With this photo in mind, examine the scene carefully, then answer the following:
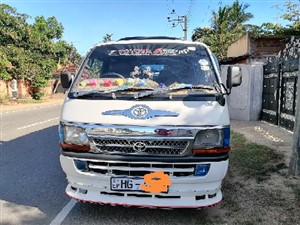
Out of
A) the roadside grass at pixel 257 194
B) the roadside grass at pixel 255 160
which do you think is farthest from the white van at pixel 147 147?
the roadside grass at pixel 255 160

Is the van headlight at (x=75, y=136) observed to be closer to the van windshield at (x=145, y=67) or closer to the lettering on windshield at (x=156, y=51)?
the van windshield at (x=145, y=67)

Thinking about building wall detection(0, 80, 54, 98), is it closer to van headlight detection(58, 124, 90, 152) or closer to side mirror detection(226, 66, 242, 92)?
van headlight detection(58, 124, 90, 152)

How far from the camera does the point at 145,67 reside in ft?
15.6

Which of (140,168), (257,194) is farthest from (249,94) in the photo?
(140,168)

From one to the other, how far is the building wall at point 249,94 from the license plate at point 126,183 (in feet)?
29.2

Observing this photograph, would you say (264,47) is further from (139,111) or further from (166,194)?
(166,194)

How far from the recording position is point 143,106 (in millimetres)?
3826

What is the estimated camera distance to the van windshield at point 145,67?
446 cm

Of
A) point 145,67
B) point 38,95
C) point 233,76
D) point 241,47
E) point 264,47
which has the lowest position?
point 38,95

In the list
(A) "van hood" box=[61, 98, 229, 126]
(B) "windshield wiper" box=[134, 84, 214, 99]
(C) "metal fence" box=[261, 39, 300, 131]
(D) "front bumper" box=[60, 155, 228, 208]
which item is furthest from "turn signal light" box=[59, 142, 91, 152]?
(C) "metal fence" box=[261, 39, 300, 131]

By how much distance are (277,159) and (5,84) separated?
88.1 ft

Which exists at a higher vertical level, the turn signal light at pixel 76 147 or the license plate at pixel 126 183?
the turn signal light at pixel 76 147

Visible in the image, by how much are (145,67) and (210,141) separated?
60.3 inches

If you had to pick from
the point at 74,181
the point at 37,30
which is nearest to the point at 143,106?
the point at 74,181
